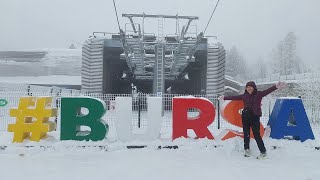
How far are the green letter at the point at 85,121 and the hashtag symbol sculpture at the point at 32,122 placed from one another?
1.60 ft

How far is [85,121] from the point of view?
9.02 metres

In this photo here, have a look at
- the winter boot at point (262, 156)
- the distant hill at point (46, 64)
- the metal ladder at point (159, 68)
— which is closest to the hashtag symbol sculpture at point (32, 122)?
the winter boot at point (262, 156)

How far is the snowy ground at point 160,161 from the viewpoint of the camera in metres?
6.38

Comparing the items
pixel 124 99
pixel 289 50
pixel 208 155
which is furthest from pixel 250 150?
pixel 289 50

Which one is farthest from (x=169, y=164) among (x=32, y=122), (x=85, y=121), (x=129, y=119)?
(x=32, y=122)

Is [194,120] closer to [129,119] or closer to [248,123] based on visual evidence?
[248,123]

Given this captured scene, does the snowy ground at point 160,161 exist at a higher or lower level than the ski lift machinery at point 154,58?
lower

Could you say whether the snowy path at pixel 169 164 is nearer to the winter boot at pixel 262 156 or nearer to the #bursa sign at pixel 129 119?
the winter boot at pixel 262 156

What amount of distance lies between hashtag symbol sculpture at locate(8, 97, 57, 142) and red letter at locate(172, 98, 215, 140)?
3.47 m

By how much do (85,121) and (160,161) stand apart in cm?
265

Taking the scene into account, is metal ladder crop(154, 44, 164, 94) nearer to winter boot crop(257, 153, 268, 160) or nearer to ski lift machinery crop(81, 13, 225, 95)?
ski lift machinery crop(81, 13, 225, 95)

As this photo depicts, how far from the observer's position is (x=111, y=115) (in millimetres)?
14266

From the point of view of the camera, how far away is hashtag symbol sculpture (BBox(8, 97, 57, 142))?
9.01m

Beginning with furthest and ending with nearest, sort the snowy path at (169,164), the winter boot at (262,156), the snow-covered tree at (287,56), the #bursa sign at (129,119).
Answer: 1. the snow-covered tree at (287,56)
2. the #bursa sign at (129,119)
3. the winter boot at (262,156)
4. the snowy path at (169,164)
